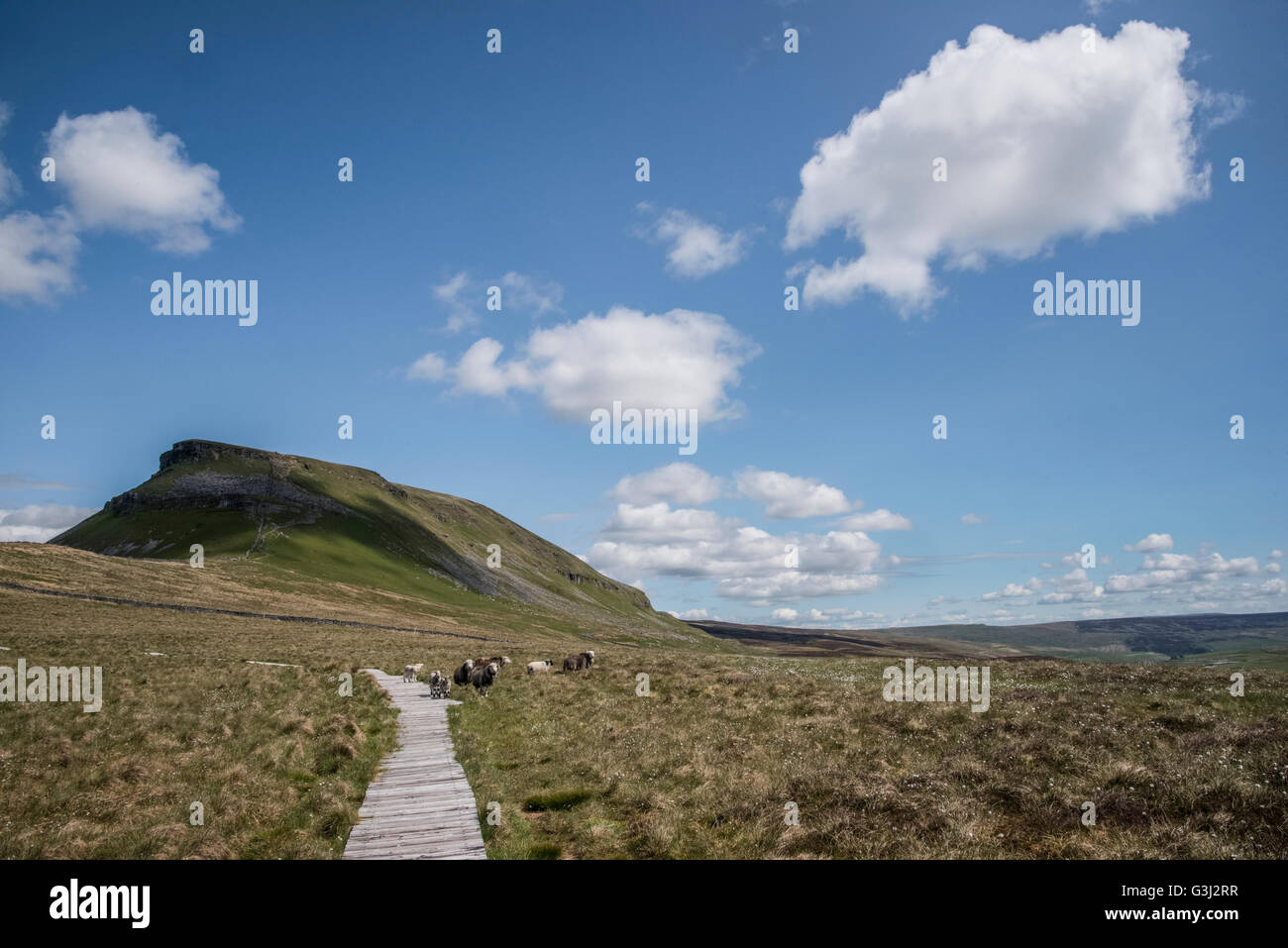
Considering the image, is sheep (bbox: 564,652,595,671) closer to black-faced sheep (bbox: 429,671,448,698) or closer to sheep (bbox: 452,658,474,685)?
sheep (bbox: 452,658,474,685)

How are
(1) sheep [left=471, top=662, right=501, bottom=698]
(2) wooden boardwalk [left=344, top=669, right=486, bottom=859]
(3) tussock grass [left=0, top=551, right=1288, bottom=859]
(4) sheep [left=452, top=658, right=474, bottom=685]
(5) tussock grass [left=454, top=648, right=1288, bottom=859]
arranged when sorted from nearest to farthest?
(5) tussock grass [left=454, top=648, right=1288, bottom=859], (3) tussock grass [left=0, top=551, right=1288, bottom=859], (2) wooden boardwalk [left=344, top=669, right=486, bottom=859], (1) sheep [left=471, top=662, right=501, bottom=698], (4) sheep [left=452, top=658, right=474, bottom=685]

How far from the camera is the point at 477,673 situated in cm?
3045

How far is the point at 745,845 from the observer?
36.4ft

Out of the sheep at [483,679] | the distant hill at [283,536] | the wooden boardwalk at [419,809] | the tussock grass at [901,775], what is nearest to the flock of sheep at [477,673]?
the sheep at [483,679]

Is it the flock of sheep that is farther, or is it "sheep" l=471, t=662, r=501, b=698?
"sheep" l=471, t=662, r=501, b=698

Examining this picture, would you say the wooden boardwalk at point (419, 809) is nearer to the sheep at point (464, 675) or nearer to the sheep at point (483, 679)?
the sheep at point (483, 679)

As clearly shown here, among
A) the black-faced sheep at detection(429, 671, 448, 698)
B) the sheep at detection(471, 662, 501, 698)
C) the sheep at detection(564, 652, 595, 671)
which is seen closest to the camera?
the black-faced sheep at detection(429, 671, 448, 698)

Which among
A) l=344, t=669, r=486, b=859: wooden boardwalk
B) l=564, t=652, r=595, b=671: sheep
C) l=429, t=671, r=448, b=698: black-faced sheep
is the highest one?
l=344, t=669, r=486, b=859: wooden boardwalk

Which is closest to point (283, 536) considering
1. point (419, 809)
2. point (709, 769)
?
point (419, 809)

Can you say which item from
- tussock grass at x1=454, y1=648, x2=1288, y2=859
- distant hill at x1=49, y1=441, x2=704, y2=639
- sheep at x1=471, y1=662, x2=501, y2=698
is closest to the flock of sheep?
sheep at x1=471, y1=662, x2=501, y2=698

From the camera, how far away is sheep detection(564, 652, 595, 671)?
116ft
